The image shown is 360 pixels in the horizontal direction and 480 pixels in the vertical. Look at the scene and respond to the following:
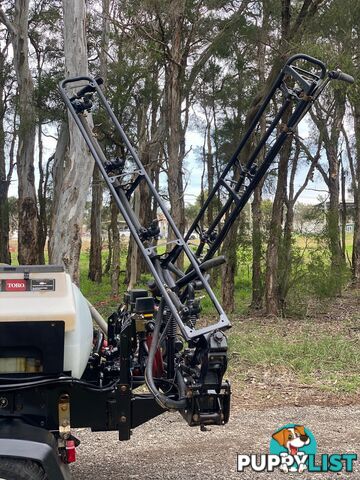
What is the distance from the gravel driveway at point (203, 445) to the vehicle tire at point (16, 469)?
177 cm

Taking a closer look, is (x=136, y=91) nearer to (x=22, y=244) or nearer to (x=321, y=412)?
(x=22, y=244)

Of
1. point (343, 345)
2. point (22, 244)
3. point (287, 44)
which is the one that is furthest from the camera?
point (22, 244)

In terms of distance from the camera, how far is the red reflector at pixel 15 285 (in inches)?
129

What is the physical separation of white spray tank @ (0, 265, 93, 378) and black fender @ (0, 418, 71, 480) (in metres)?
0.32

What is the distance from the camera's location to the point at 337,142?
2950 centimetres

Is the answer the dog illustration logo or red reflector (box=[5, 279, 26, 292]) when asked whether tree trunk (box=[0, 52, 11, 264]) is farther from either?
red reflector (box=[5, 279, 26, 292])

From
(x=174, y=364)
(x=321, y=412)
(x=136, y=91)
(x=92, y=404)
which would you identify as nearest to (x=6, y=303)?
(x=92, y=404)

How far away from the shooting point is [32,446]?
3045 millimetres

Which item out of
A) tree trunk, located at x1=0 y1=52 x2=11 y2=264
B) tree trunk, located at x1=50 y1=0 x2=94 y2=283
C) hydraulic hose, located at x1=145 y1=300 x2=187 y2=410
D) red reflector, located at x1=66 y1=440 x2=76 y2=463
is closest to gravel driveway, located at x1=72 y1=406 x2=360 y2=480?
red reflector, located at x1=66 y1=440 x2=76 y2=463

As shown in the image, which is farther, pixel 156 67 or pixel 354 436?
pixel 156 67

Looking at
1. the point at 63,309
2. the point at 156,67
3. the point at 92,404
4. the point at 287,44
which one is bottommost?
the point at 92,404

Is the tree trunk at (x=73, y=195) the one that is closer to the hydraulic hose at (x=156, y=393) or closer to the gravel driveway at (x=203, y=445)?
the gravel driveway at (x=203, y=445)

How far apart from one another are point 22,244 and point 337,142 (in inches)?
684

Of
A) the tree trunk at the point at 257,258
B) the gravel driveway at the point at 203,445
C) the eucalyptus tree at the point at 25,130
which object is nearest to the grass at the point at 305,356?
the gravel driveway at the point at 203,445
